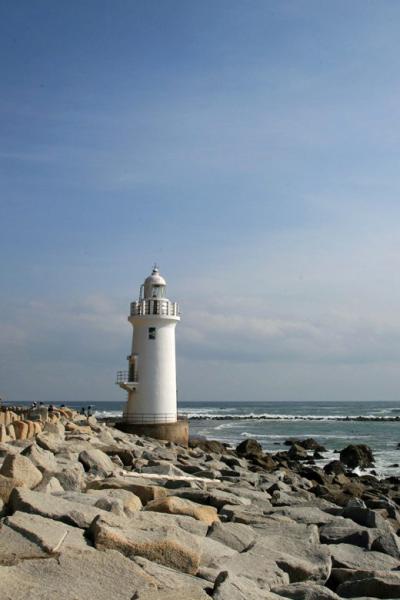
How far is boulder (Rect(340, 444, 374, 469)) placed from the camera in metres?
24.3

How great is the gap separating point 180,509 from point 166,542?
1.68 metres

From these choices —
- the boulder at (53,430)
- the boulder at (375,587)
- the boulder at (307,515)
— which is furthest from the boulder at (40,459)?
the boulder at (53,430)

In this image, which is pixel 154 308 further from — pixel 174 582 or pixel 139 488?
pixel 174 582

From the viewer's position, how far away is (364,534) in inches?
276

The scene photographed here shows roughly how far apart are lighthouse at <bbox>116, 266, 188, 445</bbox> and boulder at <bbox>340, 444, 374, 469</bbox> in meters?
6.29

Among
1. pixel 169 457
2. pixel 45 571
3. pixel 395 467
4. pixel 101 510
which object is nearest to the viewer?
pixel 45 571

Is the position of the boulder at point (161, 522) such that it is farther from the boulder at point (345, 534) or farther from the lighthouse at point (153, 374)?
the lighthouse at point (153, 374)

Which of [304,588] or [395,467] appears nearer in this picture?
[304,588]

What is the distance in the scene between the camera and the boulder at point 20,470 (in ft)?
20.1

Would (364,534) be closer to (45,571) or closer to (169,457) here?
(45,571)

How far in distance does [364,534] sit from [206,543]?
6.54ft

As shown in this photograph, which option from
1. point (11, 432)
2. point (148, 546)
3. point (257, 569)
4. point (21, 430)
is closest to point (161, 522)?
point (257, 569)

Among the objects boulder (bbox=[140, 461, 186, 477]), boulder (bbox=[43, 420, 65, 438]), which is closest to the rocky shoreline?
boulder (bbox=[140, 461, 186, 477])

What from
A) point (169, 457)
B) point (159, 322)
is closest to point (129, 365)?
point (159, 322)
